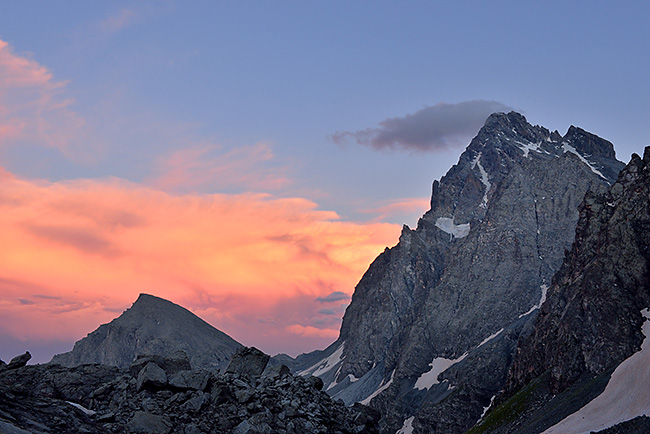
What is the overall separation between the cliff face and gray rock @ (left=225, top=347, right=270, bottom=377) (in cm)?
10976

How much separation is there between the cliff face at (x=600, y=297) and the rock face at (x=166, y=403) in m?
113

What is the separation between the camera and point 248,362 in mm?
58625

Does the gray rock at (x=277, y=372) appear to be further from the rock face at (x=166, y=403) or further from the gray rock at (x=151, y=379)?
the gray rock at (x=151, y=379)

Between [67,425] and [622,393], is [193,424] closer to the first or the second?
[67,425]

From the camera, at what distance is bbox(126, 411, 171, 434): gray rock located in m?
42.1

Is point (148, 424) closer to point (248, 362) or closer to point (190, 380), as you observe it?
point (190, 380)

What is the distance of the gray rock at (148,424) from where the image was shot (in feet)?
138

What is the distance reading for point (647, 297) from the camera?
493 ft

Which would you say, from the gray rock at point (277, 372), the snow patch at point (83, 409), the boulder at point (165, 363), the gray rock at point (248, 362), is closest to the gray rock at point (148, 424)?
the snow patch at point (83, 409)

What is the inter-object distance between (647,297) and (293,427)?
132492mm

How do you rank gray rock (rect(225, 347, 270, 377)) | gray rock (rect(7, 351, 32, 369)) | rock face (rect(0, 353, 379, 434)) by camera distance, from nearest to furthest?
rock face (rect(0, 353, 379, 434)) → gray rock (rect(7, 351, 32, 369)) → gray rock (rect(225, 347, 270, 377))

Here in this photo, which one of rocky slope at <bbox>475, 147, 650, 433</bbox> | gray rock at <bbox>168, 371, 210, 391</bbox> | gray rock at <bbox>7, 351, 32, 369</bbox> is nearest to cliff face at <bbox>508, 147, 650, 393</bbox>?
rocky slope at <bbox>475, 147, 650, 433</bbox>

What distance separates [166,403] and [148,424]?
3339 mm

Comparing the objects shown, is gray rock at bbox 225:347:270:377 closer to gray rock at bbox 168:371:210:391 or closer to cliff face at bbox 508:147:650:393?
gray rock at bbox 168:371:210:391
